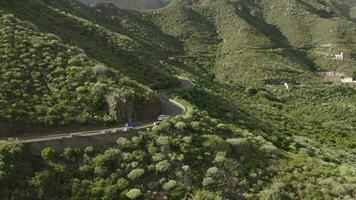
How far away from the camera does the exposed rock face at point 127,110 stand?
31.2m

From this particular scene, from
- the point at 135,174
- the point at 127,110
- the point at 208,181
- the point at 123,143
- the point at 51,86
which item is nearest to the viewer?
the point at 135,174

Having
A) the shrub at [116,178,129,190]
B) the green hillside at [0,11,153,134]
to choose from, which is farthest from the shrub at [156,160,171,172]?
the green hillside at [0,11,153,134]

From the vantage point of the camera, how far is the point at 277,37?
119m

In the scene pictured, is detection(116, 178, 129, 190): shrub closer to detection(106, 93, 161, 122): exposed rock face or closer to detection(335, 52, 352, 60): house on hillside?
detection(106, 93, 161, 122): exposed rock face

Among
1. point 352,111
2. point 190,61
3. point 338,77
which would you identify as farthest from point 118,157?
point 338,77

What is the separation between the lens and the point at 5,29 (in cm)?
3853

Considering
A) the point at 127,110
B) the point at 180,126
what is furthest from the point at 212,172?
the point at 127,110

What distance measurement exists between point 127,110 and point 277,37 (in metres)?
92.6

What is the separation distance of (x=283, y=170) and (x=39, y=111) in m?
15.6

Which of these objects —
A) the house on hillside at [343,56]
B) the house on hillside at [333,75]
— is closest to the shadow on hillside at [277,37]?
the house on hillside at [333,75]

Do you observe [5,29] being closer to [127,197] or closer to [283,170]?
[127,197]

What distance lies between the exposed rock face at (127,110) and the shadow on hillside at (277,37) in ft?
244

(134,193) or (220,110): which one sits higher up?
(134,193)

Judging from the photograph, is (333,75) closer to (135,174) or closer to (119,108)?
(119,108)
